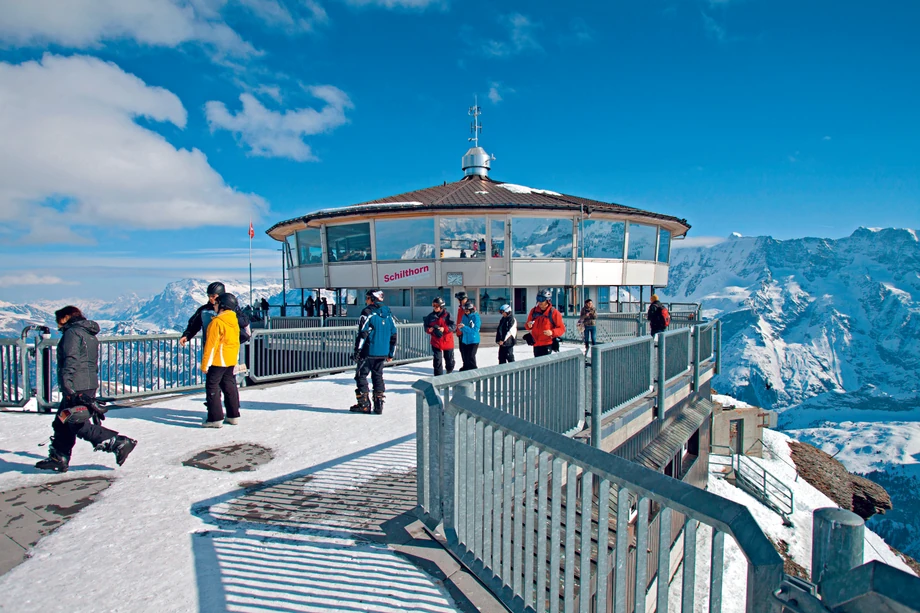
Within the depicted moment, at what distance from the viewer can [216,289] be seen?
7.36 m

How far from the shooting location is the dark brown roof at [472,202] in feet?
82.2

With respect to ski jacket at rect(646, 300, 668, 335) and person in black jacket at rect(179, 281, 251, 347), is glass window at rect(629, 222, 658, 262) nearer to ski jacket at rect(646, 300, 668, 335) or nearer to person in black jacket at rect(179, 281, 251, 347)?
ski jacket at rect(646, 300, 668, 335)

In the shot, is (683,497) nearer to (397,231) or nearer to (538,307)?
(538,307)

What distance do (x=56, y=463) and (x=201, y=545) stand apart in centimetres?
287

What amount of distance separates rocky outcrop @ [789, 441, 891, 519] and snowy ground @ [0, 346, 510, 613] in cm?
4271

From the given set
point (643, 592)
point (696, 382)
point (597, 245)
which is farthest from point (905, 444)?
point (643, 592)

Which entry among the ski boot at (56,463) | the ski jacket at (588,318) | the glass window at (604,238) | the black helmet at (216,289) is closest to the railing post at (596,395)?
the black helmet at (216,289)

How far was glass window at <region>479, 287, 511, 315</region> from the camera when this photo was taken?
25.8m

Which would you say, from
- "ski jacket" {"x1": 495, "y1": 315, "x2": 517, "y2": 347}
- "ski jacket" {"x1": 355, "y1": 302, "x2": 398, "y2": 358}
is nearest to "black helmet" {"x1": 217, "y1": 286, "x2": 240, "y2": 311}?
"ski jacket" {"x1": 355, "y1": 302, "x2": 398, "y2": 358}

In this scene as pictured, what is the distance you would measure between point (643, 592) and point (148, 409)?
879 centimetres

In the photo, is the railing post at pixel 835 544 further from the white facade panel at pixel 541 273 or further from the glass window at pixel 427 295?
the glass window at pixel 427 295

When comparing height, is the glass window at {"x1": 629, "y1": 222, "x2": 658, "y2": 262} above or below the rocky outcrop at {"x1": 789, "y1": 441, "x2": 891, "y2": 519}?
above

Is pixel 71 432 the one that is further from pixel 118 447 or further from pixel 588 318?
pixel 588 318

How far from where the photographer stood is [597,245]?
26938mm
